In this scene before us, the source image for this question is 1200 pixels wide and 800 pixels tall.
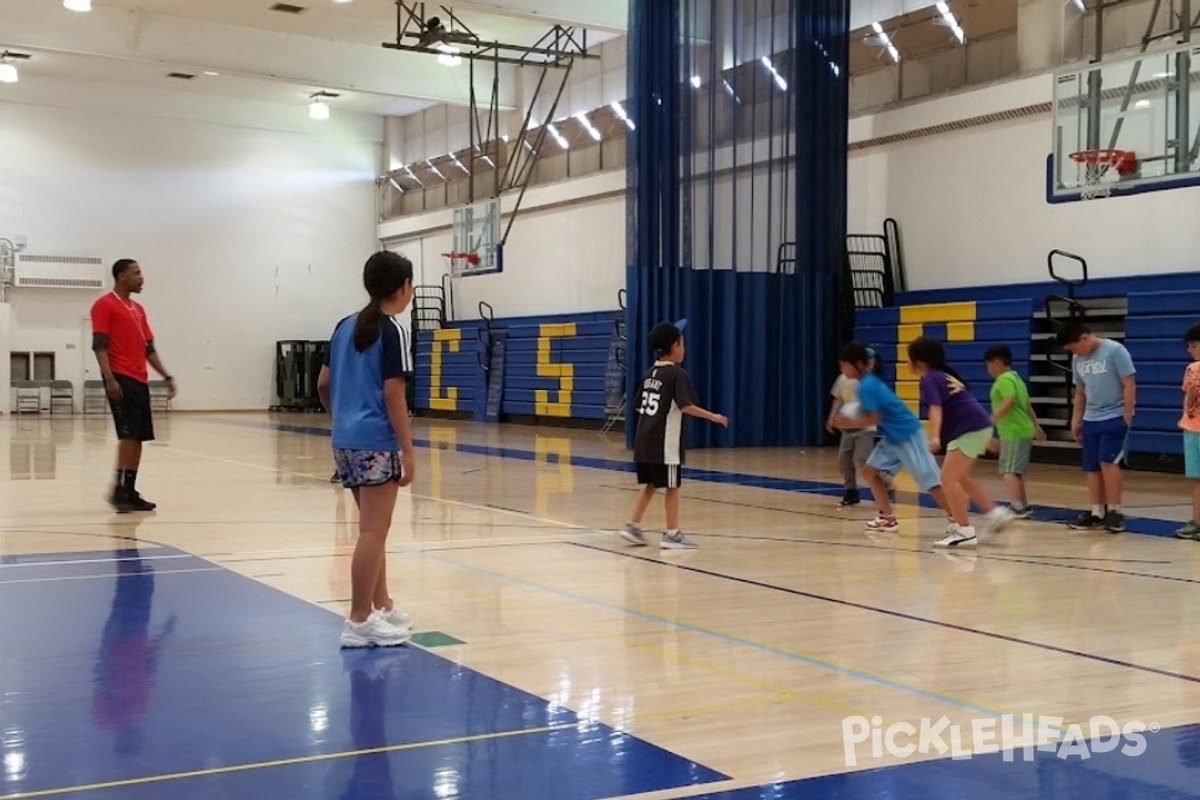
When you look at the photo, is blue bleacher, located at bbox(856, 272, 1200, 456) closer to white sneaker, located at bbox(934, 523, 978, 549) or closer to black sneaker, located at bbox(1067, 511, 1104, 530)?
black sneaker, located at bbox(1067, 511, 1104, 530)

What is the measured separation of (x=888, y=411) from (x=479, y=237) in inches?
697

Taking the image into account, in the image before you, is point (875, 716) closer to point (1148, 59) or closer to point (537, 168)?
point (1148, 59)

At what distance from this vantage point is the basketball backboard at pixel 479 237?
24.4 metres

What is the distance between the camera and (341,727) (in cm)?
374

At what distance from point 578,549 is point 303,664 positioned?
124 inches

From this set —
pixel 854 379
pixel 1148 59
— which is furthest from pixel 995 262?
pixel 854 379

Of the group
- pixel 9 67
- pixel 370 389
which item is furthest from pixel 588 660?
pixel 9 67

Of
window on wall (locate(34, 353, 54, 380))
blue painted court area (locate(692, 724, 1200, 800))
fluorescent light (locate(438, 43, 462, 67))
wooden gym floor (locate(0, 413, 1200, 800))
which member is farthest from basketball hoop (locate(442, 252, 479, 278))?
blue painted court area (locate(692, 724, 1200, 800))

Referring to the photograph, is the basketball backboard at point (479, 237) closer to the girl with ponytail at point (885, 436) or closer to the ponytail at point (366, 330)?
the girl with ponytail at point (885, 436)

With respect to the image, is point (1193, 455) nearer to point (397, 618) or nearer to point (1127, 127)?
point (1127, 127)

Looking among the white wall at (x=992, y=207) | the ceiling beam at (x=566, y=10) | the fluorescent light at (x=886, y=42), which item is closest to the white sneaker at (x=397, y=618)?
the white wall at (x=992, y=207)

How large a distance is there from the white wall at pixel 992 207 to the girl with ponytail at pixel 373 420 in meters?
11.4

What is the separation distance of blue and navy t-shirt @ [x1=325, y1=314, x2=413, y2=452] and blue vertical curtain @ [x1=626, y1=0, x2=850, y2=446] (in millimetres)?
11740

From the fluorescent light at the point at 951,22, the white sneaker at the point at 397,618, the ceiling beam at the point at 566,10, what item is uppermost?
the ceiling beam at the point at 566,10
